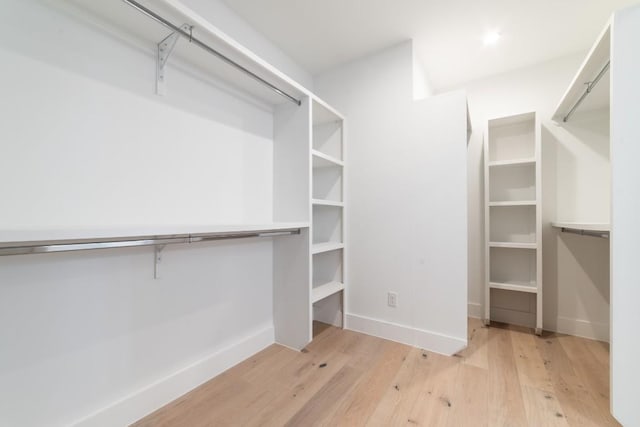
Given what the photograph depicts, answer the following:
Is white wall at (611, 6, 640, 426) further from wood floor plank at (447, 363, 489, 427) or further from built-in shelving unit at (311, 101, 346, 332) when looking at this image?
built-in shelving unit at (311, 101, 346, 332)

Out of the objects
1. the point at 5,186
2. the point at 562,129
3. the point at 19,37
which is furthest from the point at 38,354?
the point at 562,129

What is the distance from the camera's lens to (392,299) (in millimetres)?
2084

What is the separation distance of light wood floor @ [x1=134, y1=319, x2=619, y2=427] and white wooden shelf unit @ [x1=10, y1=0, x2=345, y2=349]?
321 millimetres

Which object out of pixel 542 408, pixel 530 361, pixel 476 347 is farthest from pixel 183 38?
pixel 530 361

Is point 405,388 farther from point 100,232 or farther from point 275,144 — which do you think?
point 275,144

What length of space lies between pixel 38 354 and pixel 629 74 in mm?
2641

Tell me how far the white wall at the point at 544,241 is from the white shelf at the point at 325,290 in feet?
4.48

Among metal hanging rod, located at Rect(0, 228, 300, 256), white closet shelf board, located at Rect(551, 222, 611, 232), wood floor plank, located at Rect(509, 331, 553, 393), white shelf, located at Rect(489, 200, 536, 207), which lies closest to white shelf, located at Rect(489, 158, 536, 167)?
white shelf, located at Rect(489, 200, 536, 207)

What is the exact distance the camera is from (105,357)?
1127 mm

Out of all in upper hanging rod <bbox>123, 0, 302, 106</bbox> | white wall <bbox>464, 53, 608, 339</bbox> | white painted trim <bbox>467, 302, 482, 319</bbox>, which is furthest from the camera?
white painted trim <bbox>467, 302, 482, 319</bbox>

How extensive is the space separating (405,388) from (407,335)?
56 cm

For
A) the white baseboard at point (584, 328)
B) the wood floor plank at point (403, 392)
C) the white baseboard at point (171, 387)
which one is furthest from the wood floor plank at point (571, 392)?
the white baseboard at point (171, 387)

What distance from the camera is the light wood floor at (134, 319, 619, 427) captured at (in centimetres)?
126

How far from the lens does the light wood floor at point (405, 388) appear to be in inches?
49.4
